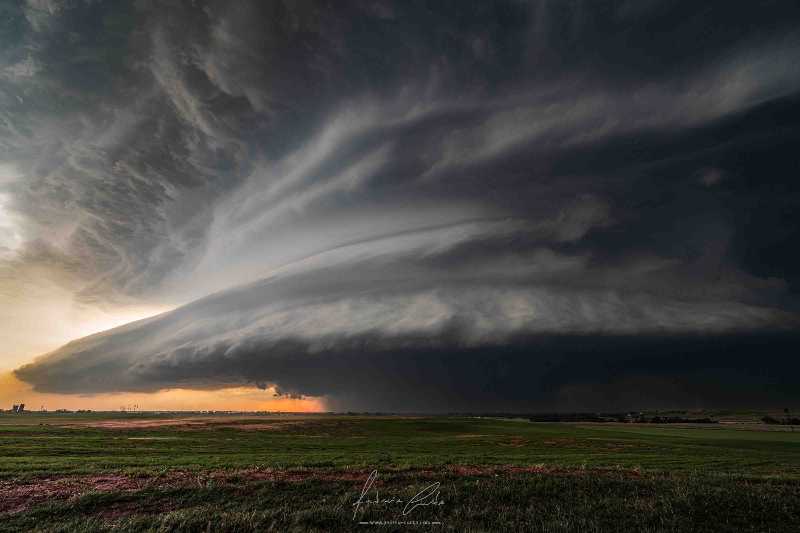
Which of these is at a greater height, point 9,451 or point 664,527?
point 664,527

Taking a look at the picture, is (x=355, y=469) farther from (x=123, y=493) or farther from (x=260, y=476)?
(x=123, y=493)

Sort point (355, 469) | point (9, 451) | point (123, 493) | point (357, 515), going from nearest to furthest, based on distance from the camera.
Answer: point (357, 515)
point (123, 493)
point (355, 469)
point (9, 451)

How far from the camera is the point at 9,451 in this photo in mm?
40594

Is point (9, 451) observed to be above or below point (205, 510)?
below

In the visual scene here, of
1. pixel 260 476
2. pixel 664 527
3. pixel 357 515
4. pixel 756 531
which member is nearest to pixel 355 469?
pixel 260 476

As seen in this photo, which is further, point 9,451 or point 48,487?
point 9,451

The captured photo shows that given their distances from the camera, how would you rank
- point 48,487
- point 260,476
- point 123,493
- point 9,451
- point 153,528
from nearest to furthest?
1. point 153,528
2. point 123,493
3. point 48,487
4. point 260,476
5. point 9,451

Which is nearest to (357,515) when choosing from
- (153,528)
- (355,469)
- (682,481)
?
(153,528)

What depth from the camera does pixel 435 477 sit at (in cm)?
2045

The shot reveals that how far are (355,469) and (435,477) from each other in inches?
263

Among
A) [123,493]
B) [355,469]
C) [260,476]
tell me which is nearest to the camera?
[123,493]

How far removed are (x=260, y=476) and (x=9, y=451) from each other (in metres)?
41.1

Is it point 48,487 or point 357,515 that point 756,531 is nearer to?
point 357,515

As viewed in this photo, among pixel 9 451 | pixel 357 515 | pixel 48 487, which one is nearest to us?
pixel 357 515
